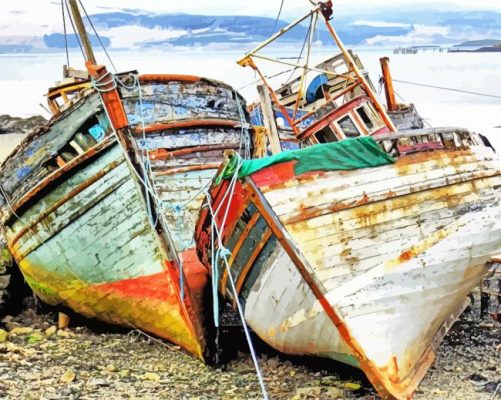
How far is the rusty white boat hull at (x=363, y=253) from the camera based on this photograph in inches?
246

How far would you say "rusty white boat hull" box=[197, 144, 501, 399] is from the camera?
6238 millimetres

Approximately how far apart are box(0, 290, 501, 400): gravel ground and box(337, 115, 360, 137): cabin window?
2.75 m

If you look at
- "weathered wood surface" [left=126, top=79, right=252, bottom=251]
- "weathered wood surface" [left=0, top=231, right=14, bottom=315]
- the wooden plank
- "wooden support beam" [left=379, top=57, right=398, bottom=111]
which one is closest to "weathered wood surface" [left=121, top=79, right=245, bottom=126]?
"weathered wood surface" [left=126, top=79, right=252, bottom=251]

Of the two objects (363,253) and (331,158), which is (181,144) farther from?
(363,253)

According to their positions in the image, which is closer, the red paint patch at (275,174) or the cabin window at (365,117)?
the red paint patch at (275,174)

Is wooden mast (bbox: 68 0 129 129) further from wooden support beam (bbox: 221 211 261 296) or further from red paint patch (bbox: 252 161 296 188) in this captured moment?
red paint patch (bbox: 252 161 296 188)

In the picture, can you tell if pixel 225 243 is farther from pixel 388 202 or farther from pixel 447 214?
pixel 447 214

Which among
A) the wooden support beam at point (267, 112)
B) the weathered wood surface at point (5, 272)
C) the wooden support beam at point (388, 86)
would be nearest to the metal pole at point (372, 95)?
the wooden support beam at point (267, 112)

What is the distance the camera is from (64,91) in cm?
974

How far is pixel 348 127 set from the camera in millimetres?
9711

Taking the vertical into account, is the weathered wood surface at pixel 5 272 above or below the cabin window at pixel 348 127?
below

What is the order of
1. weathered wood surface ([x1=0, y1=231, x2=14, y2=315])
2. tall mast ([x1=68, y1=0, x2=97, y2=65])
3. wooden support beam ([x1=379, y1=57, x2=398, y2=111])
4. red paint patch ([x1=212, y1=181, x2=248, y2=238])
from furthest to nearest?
wooden support beam ([x1=379, y1=57, x2=398, y2=111]) → weathered wood surface ([x1=0, y1=231, x2=14, y2=315]) → tall mast ([x1=68, y1=0, x2=97, y2=65]) → red paint patch ([x1=212, y1=181, x2=248, y2=238])

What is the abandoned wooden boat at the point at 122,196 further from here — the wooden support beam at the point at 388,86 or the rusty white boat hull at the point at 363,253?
the wooden support beam at the point at 388,86

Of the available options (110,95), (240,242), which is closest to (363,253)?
(240,242)
